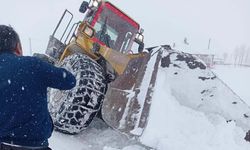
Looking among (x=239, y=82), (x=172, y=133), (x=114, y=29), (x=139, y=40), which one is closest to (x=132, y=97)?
(x=172, y=133)

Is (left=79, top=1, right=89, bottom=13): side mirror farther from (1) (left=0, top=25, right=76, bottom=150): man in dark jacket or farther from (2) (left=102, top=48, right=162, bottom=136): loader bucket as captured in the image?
(1) (left=0, top=25, right=76, bottom=150): man in dark jacket

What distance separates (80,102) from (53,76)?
8.16 feet

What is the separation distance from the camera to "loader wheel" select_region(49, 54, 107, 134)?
204 inches

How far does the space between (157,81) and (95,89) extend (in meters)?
0.74

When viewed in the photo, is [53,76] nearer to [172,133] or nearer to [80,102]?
[172,133]

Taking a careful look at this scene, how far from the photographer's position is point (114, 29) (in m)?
7.60

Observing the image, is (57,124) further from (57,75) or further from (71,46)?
(57,75)

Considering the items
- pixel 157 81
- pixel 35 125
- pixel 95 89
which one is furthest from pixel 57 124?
pixel 35 125

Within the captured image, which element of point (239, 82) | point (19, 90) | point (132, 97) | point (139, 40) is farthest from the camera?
point (239, 82)

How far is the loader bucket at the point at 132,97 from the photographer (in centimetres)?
503

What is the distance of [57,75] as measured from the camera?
107 inches

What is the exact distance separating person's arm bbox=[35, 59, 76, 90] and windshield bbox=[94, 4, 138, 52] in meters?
4.65

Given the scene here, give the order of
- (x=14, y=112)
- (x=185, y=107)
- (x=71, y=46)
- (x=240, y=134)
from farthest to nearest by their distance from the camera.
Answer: (x=71, y=46) → (x=185, y=107) → (x=240, y=134) → (x=14, y=112)

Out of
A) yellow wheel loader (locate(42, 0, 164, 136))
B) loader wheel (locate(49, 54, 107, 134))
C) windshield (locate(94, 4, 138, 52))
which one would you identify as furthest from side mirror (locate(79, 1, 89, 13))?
loader wheel (locate(49, 54, 107, 134))
